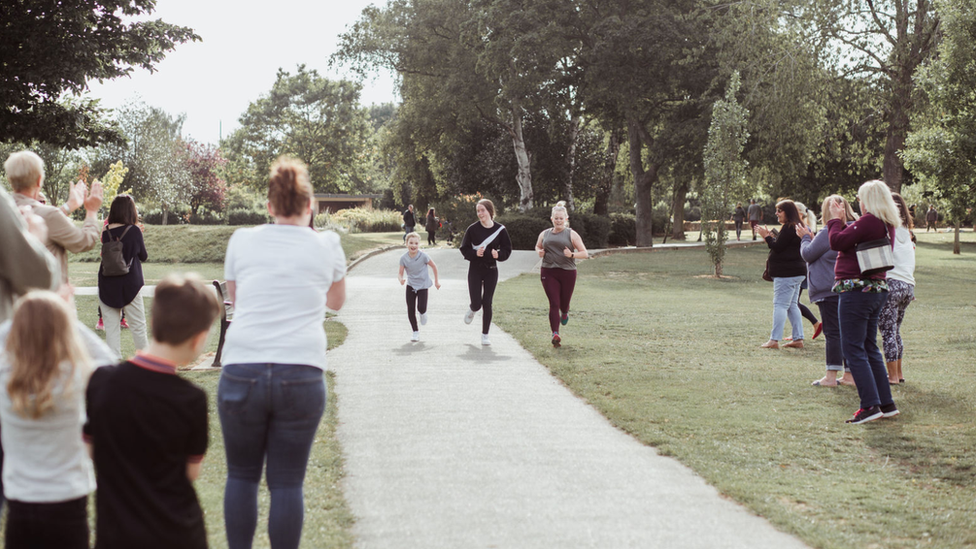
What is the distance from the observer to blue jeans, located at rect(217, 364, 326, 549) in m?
3.38

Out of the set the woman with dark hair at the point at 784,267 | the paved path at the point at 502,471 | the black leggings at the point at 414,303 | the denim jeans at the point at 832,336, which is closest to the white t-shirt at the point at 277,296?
the paved path at the point at 502,471

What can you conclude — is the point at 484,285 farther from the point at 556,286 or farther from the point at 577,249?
the point at 577,249

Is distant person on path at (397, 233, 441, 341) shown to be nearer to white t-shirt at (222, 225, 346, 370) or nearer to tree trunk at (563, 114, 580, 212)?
white t-shirt at (222, 225, 346, 370)

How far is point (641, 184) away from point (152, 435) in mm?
35861

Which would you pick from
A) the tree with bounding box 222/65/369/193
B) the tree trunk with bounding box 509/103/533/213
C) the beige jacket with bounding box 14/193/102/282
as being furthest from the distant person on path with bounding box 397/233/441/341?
the tree with bounding box 222/65/369/193

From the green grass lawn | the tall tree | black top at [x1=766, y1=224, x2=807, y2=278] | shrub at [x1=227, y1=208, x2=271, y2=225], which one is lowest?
the green grass lawn

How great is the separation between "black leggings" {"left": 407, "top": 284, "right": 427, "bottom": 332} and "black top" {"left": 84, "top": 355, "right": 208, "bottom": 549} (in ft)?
27.6

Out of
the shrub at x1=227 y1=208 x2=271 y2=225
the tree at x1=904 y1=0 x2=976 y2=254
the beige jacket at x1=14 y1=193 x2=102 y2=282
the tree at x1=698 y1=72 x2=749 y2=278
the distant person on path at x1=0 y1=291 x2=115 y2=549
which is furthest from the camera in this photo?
the shrub at x1=227 y1=208 x2=271 y2=225

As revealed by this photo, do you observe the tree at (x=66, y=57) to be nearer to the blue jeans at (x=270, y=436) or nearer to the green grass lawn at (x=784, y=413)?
the green grass lawn at (x=784, y=413)

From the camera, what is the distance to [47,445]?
2.79 meters

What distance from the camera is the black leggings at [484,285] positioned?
11094 mm

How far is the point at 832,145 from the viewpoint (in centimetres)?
3481

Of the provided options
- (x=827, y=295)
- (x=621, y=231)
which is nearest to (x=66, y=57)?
(x=827, y=295)

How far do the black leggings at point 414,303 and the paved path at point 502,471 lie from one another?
1532 mm
